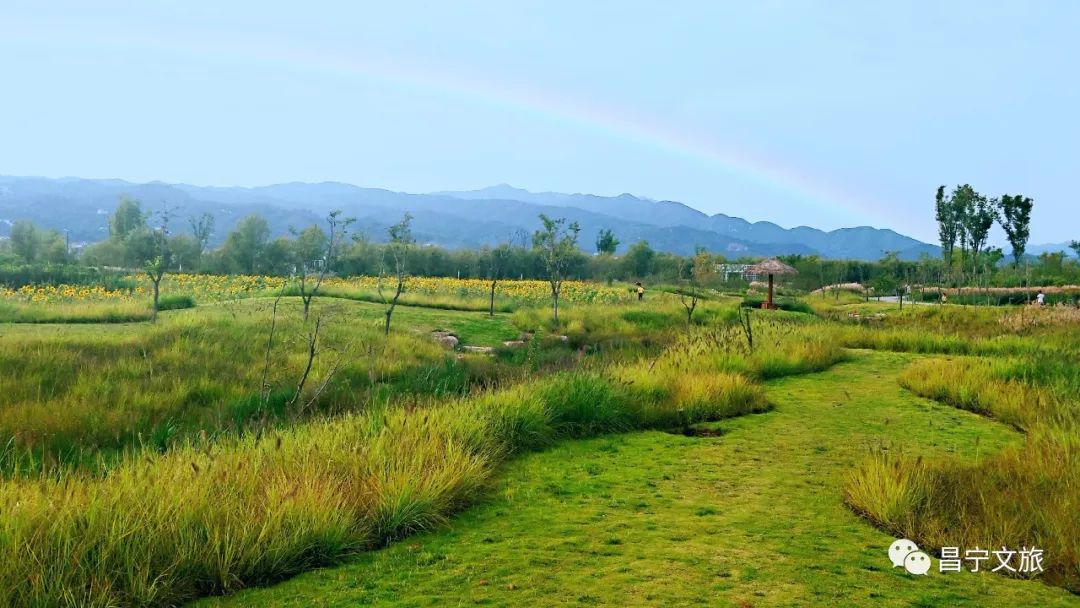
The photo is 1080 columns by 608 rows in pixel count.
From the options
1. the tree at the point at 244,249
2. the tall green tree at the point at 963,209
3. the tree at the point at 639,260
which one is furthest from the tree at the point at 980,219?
the tree at the point at 244,249

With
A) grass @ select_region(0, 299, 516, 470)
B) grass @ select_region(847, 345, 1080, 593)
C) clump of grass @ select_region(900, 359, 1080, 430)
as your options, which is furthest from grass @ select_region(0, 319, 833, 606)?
A: clump of grass @ select_region(900, 359, 1080, 430)

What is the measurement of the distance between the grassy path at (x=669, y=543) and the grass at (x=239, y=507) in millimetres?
218

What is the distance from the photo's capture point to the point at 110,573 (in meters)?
3.23

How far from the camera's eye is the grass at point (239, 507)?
3.21 m

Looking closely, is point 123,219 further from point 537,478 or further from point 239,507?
point 239,507

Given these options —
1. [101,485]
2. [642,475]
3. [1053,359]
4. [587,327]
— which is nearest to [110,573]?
[101,485]

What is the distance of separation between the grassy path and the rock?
947 cm

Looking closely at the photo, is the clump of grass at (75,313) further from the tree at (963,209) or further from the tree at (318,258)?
the tree at (963,209)

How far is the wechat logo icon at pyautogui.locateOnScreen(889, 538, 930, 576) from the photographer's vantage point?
3543 mm

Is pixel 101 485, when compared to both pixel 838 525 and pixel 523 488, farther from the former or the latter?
pixel 838 525

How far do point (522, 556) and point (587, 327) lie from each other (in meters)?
16.4

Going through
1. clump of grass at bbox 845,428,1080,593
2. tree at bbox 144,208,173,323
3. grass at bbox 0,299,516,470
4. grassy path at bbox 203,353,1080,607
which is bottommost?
grass at bbox 0,299,516,470

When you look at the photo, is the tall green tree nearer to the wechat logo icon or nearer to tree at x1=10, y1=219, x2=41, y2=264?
the wechat logo icon

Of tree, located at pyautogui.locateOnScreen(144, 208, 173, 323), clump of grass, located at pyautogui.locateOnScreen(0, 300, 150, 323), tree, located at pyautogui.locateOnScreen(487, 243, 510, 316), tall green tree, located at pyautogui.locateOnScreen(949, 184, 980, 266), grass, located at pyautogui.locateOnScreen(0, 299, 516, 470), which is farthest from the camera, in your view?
tall green tree, located at pyautogui.locateOnScreen(949, 184, 980, 266)
